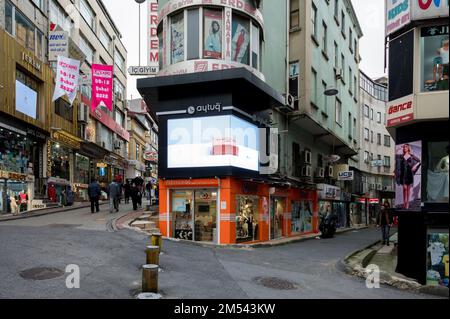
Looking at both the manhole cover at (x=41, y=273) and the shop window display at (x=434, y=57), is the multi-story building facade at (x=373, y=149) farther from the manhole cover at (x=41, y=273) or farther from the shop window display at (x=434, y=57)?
the manhole cover at (x=41, y=273)

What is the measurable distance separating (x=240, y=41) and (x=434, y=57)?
8.56 m

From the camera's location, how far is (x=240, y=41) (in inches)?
685

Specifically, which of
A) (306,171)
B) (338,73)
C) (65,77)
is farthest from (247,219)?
(338,73)

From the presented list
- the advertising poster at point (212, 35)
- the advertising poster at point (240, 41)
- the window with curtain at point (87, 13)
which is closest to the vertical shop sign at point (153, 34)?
the advertising poster at point (212, 35)

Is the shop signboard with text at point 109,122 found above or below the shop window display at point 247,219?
above

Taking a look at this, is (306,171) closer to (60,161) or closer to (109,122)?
(60,161)

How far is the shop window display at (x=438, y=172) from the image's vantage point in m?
10.2

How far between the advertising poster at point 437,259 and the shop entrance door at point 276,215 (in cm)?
1026

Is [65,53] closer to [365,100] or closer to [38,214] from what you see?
[38,214]

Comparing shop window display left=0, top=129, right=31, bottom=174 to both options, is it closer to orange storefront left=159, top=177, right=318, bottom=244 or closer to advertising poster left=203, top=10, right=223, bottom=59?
orange storefront left=159, top=177, right=318, bottom=244

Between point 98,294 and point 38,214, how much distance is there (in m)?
14.0

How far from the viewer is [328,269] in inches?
471
